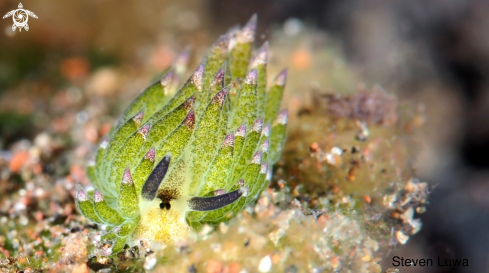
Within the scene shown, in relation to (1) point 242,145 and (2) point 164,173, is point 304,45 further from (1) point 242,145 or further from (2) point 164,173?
(2) point 164,173

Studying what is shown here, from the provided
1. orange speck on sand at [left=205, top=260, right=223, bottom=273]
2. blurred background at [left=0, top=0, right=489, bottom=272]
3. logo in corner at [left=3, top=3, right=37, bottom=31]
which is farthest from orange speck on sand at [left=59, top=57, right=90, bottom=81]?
orange speck on sand at [left=205, top=260, right=223, bottom=273]

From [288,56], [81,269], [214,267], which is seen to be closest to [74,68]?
[288,56]

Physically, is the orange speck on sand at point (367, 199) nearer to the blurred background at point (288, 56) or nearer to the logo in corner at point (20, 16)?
the blurred background at point (288, 56)

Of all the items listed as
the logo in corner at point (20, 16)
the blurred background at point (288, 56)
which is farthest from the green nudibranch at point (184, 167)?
the logo in corner at point (20, 16)

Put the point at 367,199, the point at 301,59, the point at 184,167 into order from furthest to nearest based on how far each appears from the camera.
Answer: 1. the point at 301,59
2. the point at 367,199
3. the point at 184,167

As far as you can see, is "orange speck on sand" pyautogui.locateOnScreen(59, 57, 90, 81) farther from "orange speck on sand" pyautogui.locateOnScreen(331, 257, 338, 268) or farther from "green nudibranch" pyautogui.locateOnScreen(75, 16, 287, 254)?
"orange speck on sand" pyautogui.locateOnScreen(331, 257, 338, 268)

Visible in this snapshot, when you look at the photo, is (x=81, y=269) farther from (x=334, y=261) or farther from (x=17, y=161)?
(x=17, y=161)
